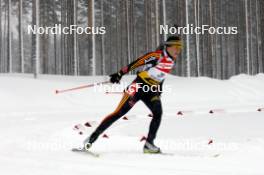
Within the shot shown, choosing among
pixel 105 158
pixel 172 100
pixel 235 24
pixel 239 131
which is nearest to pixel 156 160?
pixel 105 158

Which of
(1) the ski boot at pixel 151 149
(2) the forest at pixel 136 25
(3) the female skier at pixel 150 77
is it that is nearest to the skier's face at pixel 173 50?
(3) the female skier at pixel 150 77

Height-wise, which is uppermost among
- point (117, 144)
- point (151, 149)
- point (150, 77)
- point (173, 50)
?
point (173, 50)

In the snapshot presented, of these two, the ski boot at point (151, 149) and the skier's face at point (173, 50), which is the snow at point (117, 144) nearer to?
the ski boot at point (151, 149)

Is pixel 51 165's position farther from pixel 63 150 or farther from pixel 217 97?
pixel 217 97

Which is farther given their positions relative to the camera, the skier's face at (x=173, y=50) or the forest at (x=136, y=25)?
the forest at (x=136, y=25)

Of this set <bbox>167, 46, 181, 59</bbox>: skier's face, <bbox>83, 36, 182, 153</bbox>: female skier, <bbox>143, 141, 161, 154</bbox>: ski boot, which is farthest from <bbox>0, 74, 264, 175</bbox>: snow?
<bbox>167, 46, 181, 59</bbox>: skier's face

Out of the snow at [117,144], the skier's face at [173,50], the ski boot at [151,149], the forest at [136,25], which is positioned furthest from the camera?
the forest at [136,25]

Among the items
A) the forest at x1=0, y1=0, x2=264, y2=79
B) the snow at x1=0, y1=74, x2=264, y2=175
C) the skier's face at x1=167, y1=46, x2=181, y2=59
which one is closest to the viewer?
the snow at x1=0, y1=74, x2=264, y2=175

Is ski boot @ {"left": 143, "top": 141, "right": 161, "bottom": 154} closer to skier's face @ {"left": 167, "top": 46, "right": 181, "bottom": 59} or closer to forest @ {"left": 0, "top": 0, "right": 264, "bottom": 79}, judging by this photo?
skier's face @ {"left": 167, "top": 46, "right": 181, "bottom": 59}

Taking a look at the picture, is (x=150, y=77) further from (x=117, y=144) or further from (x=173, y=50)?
(x=117, y=144)

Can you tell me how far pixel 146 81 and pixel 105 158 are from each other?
123 cm

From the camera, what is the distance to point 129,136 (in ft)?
26.1

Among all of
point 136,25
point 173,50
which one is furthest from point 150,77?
point 136,25

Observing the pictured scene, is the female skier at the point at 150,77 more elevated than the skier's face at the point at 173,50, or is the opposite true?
the skier's face at the point at 173,50
